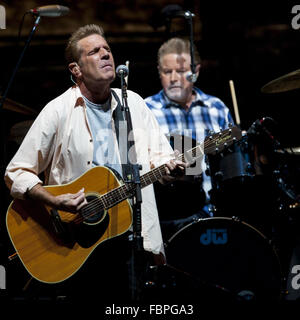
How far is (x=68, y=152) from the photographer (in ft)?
11.1

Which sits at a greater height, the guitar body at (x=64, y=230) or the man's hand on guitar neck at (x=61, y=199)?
the man's hand on guitar neck at (x=61, y=199)

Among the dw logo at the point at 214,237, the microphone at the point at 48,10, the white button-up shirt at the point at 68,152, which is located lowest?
the dw logo at the point at 214,237

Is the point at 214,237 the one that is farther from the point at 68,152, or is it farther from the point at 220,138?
the point at 68,152

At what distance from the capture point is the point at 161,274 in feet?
11.7

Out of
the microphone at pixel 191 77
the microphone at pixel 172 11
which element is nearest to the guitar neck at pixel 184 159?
the microphone at pixel 191 77

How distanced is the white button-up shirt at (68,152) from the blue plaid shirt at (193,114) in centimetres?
141

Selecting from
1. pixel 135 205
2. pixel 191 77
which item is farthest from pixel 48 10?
pixel 135 205

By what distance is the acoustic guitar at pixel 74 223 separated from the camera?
322 centimetres

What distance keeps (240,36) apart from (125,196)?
3052mm

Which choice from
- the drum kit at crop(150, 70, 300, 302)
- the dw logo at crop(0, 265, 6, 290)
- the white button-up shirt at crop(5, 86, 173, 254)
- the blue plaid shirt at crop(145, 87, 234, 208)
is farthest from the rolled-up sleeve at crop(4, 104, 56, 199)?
the blue plaid shirt at crop(145, 87, 234, 208)

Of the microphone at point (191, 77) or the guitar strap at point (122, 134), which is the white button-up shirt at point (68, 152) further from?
the microphone at point (191, 77)

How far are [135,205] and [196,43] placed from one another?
3227mm

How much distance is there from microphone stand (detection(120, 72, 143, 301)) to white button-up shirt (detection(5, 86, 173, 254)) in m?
Answer: 0.25
